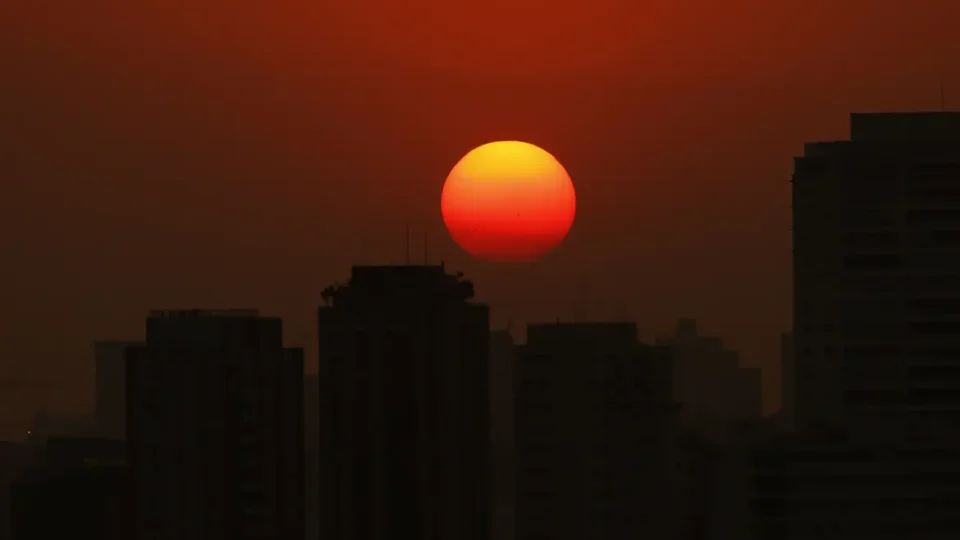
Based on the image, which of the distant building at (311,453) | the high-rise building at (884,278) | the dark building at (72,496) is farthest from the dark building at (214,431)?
the high-rise building at (884,278)

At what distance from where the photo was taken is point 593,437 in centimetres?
16775

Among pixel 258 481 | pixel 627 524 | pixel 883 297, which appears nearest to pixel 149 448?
pixel 258 481

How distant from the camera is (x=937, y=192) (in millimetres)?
138750

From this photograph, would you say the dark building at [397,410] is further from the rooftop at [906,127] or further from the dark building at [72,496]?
the rooftop at [906,127]

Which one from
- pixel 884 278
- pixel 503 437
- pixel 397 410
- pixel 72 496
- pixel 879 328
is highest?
pixel 884 278

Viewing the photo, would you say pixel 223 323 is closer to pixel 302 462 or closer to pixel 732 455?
pixel 302 462

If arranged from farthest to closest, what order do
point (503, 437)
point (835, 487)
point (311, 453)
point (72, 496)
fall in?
point (72, 496)
point (503, 437)
point (311, 453)
point (835, 487)

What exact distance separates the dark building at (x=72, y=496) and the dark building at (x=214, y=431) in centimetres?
1050

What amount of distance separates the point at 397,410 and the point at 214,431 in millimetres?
29827

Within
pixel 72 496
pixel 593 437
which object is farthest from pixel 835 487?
pixel 72 496

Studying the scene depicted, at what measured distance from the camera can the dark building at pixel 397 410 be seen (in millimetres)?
170375

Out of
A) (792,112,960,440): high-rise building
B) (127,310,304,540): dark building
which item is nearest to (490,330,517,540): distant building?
(127,310,304,540): dark building

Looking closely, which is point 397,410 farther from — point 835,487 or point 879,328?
point 835,487

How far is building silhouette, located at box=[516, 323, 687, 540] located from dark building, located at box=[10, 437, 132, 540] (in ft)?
117
